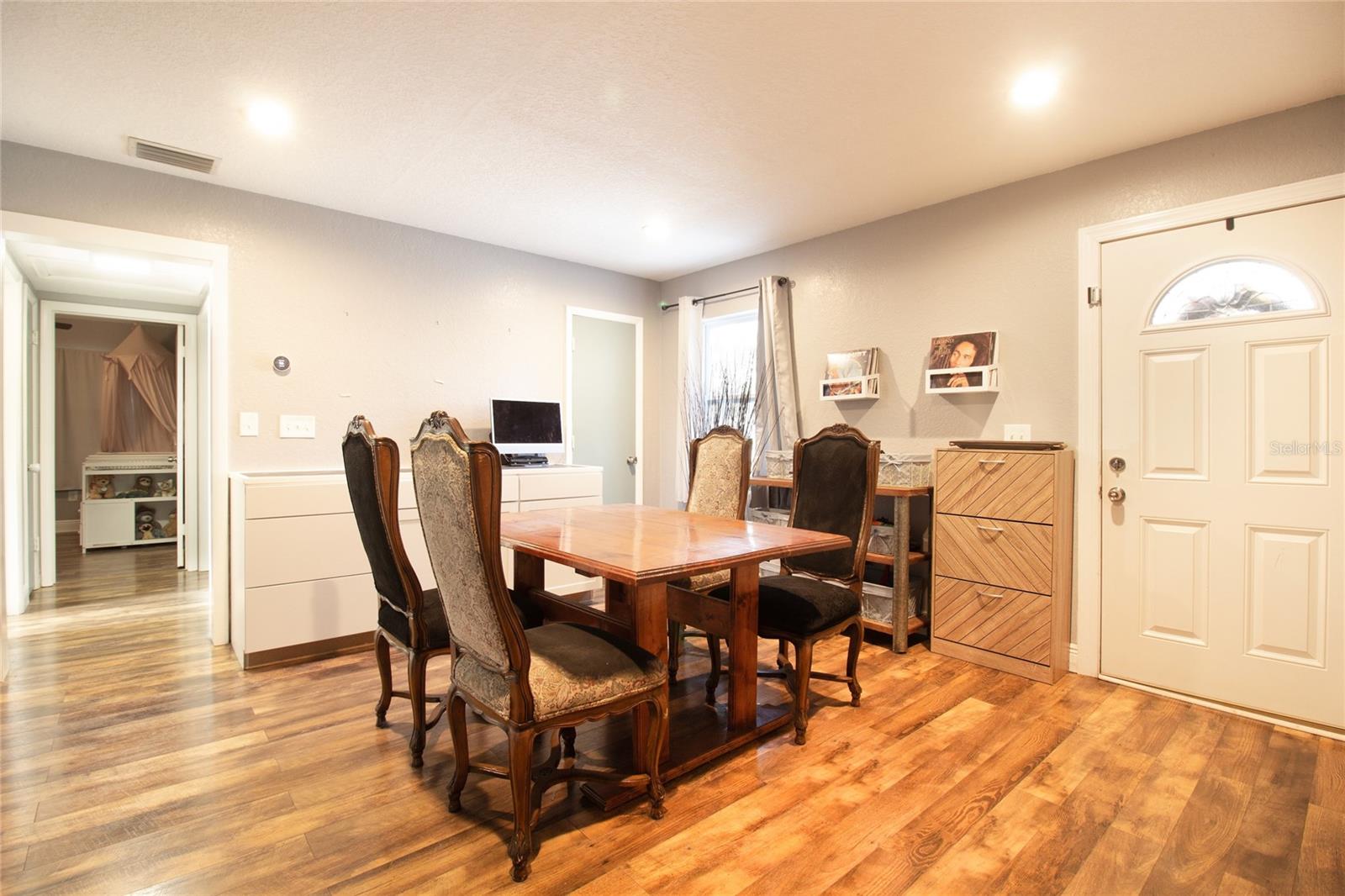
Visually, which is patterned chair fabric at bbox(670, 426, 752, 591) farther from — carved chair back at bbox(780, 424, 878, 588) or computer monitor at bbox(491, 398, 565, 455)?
computer monitor at bbox(491, 398, 565, 455)

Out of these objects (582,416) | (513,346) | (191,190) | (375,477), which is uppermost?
(191,190)

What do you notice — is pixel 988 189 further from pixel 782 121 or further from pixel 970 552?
pixel 970 552

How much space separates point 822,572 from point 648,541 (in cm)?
111

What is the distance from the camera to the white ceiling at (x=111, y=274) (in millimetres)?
3275

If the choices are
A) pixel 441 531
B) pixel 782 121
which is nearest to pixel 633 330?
pixel 782 121

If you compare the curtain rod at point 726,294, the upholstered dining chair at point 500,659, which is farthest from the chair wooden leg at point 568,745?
the curtain rod at point 726,294

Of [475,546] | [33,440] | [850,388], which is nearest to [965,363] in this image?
[850,388]

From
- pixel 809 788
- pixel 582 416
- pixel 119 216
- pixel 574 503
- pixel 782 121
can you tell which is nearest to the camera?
pixel 809 788

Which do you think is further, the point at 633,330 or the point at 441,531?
the point at 633,330

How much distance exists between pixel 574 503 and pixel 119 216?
2848mm

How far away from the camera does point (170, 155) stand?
295cm

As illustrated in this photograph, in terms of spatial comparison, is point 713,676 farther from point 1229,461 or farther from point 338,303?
point 338,303

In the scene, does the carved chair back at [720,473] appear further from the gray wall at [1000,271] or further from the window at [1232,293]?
the window at [1232,293]

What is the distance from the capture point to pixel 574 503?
431 cm
